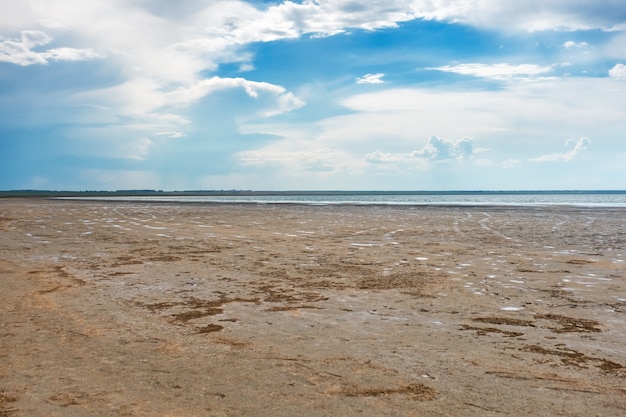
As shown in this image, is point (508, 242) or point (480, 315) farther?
point (508, 242)

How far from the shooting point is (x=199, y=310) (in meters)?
8.59

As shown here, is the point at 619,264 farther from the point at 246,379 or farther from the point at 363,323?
the point at 246,379

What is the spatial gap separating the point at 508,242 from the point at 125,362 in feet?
55.0

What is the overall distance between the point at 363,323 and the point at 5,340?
4682 millimetres

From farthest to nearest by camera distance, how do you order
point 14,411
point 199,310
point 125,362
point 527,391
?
point 199,310 < point 125,362 < point 527,391 < point 14,411

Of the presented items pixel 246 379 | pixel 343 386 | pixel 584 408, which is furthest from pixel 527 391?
pixel 246 379

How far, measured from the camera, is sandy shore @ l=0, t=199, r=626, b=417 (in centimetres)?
495

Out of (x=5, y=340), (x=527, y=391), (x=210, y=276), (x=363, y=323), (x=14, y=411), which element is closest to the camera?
(x=14, y=411)

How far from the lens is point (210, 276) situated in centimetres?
1188

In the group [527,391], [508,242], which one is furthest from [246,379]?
[508,242]

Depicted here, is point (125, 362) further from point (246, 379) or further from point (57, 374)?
point (246, 379)

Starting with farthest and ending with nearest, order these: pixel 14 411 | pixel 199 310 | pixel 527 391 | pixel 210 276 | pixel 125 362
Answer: pixel 210 276 → pixel 199 310 → pixel 125 362 → pixel 527 391 → pixel 14 411

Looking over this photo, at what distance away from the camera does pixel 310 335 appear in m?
7.16

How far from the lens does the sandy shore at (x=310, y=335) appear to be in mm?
4953
